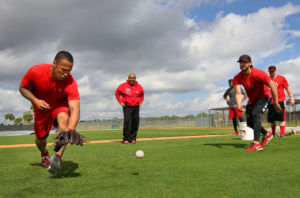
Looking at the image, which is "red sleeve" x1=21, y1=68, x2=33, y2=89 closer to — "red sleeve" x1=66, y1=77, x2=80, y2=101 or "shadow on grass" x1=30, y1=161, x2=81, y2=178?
"red sleeve" x1=66, y1=77, x2=80, y2=101

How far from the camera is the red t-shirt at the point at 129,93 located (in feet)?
31.2

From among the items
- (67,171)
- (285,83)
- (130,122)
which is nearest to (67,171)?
(67,171)

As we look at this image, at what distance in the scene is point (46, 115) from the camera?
4445 mm

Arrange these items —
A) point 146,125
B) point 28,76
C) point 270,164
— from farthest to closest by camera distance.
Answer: point 146,125 → point 270,164 → point 28,76

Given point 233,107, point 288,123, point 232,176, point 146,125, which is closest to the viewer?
point 232,176

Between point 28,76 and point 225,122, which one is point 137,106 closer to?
point 28,76

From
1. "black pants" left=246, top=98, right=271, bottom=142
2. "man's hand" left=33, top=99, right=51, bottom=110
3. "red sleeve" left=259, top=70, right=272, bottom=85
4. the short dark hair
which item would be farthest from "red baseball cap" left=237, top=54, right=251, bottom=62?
"man's hand" left=33, top=99, right=51, bottom=110

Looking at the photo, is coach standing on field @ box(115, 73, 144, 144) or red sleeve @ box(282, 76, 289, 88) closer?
coach standing on field @ box(115, 73, 144, 144)

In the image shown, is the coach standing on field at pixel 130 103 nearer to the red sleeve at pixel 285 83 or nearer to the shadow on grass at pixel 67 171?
the shadow on grass at pixel 67 171

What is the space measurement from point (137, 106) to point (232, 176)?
21.1 ft

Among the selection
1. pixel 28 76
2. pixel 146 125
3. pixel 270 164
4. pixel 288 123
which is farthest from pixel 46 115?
pixel 146 125

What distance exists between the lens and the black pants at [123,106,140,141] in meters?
9.33

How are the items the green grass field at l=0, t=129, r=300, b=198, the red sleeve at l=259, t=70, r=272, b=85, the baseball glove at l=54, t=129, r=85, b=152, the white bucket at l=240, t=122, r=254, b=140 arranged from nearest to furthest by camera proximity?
1. the green grass field at l=0, t=129, r=300, b=198
2. the baseball glove at l=54, t=129, r=85, b=152
3. the red sleeve at l=259, t=70, r=272, b=85
4. the white bucket at l=240, t=122, r=254, b=140

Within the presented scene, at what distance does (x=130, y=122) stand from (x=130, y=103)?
670 mm
